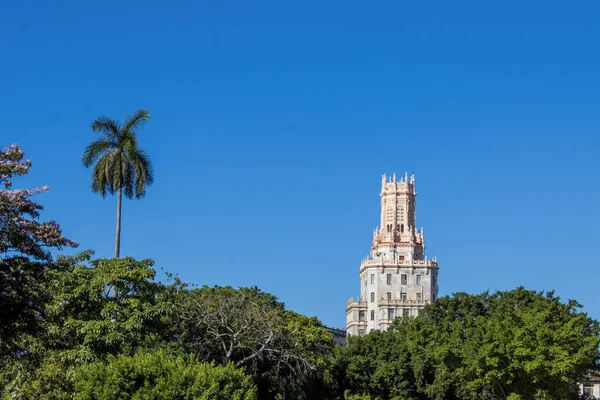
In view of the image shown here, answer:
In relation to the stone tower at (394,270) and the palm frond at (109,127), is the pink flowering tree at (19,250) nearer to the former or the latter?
the palm frond at (109,127)

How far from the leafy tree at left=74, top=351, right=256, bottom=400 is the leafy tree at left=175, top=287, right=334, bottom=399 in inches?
390

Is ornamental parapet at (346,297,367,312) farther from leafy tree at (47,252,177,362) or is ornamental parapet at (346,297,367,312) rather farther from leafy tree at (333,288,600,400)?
leafy tree at (47,252,177,362)

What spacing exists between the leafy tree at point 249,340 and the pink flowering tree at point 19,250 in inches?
796

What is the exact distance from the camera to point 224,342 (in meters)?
53.9

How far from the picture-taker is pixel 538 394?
170 ft

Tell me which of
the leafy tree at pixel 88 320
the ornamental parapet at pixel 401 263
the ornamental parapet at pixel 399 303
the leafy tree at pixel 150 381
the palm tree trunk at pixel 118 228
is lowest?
the leafy tree at pixel 150 381

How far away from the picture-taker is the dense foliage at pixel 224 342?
3048 centimetres

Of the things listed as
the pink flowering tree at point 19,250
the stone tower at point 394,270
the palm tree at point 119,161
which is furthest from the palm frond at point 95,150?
the stone tower at point 394,270

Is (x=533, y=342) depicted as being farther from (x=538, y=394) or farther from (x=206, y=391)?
(x=206, y=391)

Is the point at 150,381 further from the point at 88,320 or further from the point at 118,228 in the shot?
the point at 118,228

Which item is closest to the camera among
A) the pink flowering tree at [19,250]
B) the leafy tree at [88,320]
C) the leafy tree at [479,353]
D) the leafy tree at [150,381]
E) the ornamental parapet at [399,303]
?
the pink flowering tree at [19,250]

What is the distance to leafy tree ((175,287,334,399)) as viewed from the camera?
169ft

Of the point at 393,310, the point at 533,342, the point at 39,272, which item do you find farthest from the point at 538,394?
the point at 393,310

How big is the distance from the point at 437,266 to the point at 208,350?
11506 cm
